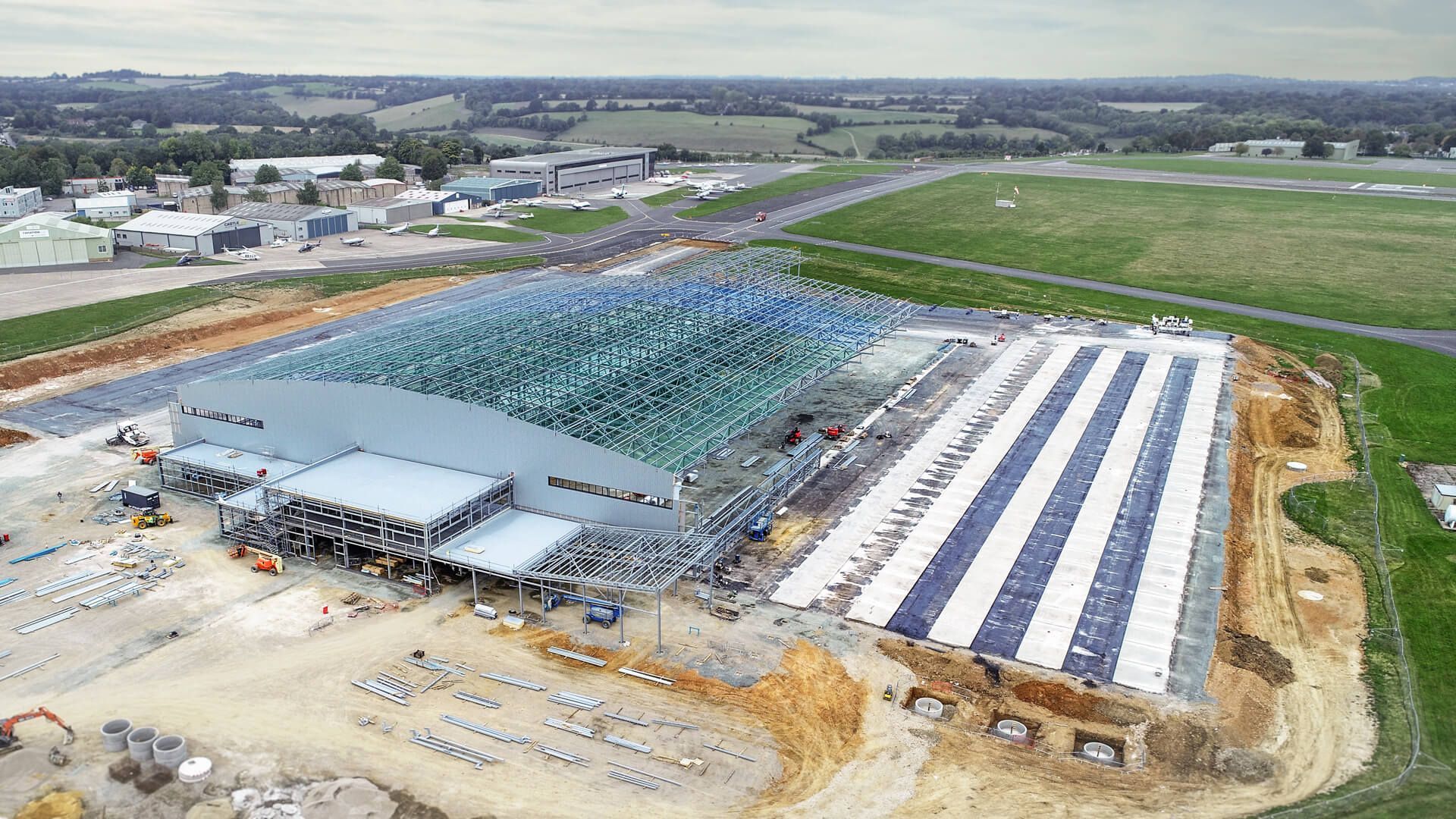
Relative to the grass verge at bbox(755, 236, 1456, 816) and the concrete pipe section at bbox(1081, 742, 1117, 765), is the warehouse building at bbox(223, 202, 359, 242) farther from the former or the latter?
the concrete pipe section at bbox(1081, 742, 1117, 765)

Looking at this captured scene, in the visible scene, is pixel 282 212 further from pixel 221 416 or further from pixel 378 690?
pixel 378 690

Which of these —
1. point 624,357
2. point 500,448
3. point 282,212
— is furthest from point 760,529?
point 282,212

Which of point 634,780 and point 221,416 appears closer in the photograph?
point 634,780

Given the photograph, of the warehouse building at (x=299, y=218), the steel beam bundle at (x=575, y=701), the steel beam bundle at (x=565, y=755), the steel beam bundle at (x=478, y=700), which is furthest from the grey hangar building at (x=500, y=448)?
the warehouse building at (x=299, y=218)

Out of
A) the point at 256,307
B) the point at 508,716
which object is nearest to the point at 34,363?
the point at 256,307

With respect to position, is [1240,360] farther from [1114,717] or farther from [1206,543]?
[1114,717]

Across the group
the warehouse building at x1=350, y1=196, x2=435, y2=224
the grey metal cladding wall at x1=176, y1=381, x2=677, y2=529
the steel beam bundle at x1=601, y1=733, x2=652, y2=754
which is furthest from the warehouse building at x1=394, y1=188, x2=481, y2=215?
the steel beam bundle at x1=601, y1=733, x2=652, y2=754
